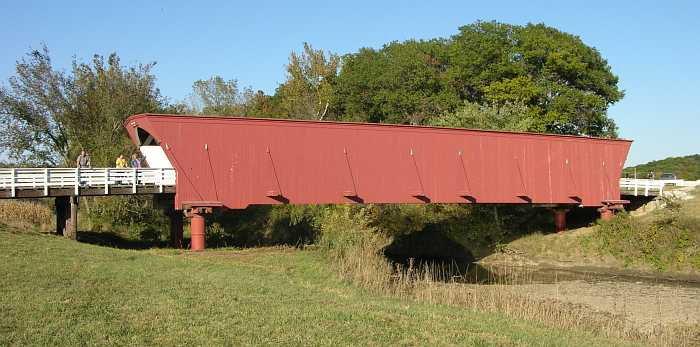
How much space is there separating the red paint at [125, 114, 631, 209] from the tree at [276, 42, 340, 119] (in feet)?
101

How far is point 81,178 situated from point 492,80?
121 ft

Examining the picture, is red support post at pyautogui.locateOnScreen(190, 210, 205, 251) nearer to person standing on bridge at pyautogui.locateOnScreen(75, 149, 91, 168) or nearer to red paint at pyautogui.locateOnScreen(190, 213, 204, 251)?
red paint at pyautogui.locateOnScreen(190, 213, 204, 251)

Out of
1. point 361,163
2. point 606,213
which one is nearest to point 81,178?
point 361,163

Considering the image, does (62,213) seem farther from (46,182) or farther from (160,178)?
(160,178)

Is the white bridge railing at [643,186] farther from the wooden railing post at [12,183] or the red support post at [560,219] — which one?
the wooden railing post at [12,183]

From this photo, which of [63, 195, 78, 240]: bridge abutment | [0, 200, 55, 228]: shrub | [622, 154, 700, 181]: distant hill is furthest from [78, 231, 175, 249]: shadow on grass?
[622, 154, 700, 181]: distant hill

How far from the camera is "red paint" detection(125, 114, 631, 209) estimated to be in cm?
2492

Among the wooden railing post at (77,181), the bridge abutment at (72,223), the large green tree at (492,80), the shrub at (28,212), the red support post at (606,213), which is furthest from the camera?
the large green tree at (492,80)

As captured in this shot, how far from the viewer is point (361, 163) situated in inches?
1079

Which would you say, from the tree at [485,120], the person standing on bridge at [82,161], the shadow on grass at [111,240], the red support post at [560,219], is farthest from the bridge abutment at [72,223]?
the red support post at [560,219]

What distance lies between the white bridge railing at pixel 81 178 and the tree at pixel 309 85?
3480 centimetres

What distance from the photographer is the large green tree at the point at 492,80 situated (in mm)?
49688

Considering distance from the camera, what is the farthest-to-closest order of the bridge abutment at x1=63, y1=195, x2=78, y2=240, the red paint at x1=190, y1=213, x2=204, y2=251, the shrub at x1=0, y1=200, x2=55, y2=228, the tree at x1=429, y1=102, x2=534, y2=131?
the tree at x1=429, y1=102, x2=534, y2=131
the shrub at x1=0, y1=200, x2=55, y2=228
the bridge abutment at x1=63, y1=195, x2=78, y2=240
the red paint at x1=190, y1=213, x2=204, y2=251

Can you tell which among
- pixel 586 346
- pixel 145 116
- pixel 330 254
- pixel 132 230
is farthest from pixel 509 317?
pixel 132 230
